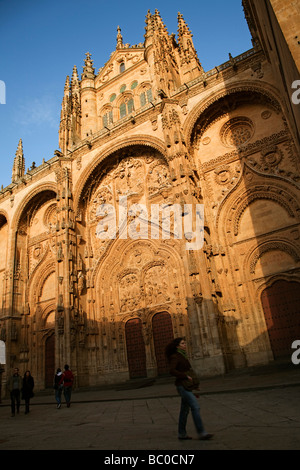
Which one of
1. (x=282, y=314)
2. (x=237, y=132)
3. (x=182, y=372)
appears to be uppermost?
(x=237, y=132)

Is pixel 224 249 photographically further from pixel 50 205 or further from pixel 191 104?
pixel 50 205

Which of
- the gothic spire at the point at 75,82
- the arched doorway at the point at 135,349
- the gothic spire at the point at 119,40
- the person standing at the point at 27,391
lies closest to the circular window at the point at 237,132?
the arched doorway at the point at 135,349

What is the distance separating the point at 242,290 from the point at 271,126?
7.97 meters

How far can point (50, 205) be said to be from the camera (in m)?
23.3

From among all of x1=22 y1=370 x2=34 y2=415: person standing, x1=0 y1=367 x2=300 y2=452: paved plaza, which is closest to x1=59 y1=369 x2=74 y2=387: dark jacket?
x1=22 y1=370 x2=34 y2=415: person standing

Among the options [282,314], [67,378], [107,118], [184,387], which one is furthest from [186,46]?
[184,387]

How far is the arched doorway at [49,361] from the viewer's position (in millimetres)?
19545

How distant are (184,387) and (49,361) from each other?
716 inches

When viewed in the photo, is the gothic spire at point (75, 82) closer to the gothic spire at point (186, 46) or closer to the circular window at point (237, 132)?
the gothic spire at point (186, 46)

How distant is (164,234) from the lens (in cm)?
1730

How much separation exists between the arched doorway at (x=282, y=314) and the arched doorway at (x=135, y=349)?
6523 millimetres

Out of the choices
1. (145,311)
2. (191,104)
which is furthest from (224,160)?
(145,311)

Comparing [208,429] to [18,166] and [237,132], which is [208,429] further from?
[18,166]
